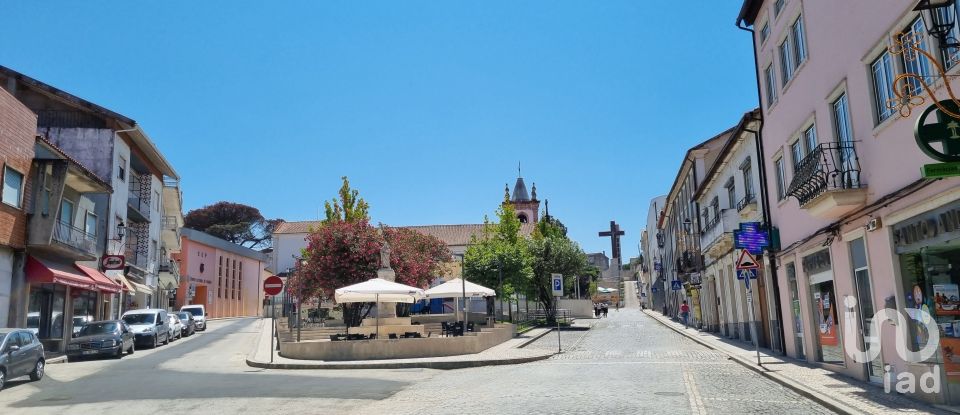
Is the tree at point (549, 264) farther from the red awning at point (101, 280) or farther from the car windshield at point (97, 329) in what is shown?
the car windshield at point (97, 329)

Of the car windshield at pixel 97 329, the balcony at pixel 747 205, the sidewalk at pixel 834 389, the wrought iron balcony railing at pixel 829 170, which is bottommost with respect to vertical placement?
the sidewalk at pixel 834 389

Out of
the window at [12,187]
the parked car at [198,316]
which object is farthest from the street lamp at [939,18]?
the parked car at [198,316]

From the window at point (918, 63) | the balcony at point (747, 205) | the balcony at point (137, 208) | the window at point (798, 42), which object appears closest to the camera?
the window at point (918, 63)

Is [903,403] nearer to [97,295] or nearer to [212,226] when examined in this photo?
[97,295]

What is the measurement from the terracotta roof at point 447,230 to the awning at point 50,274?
56.0 meters

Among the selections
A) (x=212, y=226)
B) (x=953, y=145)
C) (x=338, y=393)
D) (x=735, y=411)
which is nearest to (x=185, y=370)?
(x=338, y=393)

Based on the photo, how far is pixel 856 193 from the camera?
39.8ft

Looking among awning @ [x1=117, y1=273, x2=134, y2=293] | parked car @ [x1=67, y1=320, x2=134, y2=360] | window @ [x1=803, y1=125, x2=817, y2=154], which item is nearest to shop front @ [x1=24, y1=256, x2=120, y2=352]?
parked car @ [x1=67, y1=320, x2=134, y2=360]

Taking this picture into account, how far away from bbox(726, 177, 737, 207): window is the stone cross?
347ft

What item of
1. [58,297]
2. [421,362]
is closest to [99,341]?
[58,297]

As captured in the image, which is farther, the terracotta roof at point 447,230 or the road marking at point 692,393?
the terracotta roof at point 447,230

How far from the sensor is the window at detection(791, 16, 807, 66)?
15.7 meters

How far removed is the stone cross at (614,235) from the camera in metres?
131

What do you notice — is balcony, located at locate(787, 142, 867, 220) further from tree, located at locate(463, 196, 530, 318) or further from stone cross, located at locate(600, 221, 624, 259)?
stone cross, located at locate(600, 221, 624, 259)
